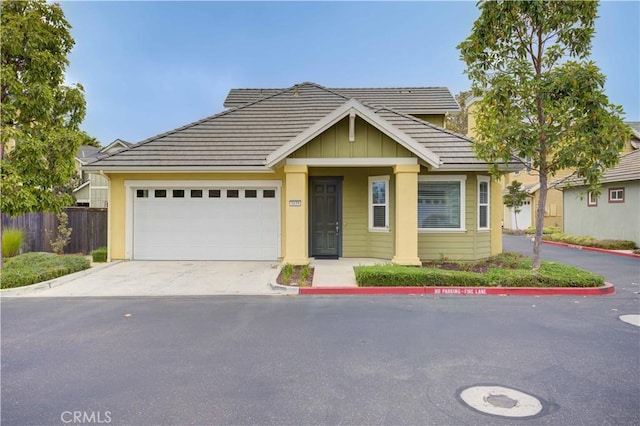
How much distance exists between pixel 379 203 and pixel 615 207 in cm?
1314

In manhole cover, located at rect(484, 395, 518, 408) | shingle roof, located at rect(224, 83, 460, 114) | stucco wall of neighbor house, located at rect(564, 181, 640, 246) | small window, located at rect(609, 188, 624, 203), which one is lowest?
manhole cover, located at rect(484, 395, 518, 408)

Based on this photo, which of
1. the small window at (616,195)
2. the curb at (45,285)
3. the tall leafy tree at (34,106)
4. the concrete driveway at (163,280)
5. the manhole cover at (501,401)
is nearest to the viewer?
the manhole cover at (501,401)

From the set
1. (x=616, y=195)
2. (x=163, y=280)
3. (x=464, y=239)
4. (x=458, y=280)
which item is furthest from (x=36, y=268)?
(x=616, y=195)

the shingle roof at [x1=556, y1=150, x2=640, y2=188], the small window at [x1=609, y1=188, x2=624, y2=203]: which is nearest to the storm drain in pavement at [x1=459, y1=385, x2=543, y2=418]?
the shingle roof at [x1=556, y1=150, x2=640, y2=188]

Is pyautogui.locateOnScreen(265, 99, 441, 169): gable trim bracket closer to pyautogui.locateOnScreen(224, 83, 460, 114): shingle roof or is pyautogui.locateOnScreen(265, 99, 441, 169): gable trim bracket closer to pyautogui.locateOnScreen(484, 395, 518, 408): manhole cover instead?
pyautogui.locateOnScreen(224, 83, 460, 114): shingle roof

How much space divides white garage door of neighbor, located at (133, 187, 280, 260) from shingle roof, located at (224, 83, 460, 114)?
7045 mm

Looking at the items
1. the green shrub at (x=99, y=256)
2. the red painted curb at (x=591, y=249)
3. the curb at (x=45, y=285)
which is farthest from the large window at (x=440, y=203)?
the green shrub at (x=99, y=256)

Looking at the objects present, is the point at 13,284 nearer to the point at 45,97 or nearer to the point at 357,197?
the point at 45,97

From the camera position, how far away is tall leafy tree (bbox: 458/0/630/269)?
8.12 metres

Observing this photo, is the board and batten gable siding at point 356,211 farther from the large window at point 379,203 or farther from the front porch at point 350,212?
the large window at point 379,203

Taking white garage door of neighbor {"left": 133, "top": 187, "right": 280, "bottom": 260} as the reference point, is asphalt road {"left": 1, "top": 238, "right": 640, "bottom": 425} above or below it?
below

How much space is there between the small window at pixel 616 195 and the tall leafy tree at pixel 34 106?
845 inches

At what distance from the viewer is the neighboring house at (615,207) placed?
16.0 m

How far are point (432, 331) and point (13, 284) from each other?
28.8 feet
